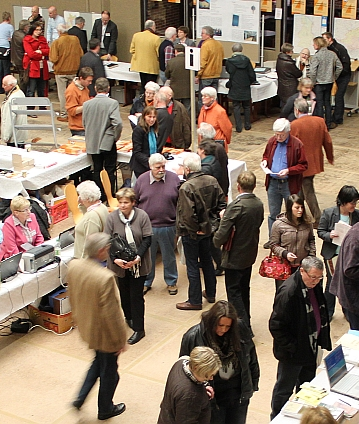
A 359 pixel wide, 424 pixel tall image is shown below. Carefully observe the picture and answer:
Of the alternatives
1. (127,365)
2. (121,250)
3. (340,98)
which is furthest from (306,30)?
(127,365)

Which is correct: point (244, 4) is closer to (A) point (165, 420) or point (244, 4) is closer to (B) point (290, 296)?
(B) point (290, 296)

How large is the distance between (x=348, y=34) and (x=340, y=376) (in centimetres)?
1064

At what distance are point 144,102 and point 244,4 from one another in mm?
6005

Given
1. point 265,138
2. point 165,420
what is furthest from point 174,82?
point 165,420

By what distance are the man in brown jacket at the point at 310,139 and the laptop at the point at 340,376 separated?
13.8 ft

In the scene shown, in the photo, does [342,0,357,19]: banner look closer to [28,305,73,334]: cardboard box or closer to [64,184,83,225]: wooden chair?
[64,184,83,225]: wooden chair

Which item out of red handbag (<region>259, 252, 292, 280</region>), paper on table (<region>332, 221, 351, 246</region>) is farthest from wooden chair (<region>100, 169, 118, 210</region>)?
paper on table (<region>332, 221, 351, 246</region>)

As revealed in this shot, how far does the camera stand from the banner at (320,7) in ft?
49.2

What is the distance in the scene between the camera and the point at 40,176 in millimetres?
9836

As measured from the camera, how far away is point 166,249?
8141mm

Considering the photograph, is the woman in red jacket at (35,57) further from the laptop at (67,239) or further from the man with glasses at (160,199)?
→ the man with glasses at (160,199)

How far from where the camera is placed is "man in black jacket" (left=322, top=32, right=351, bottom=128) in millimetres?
13758

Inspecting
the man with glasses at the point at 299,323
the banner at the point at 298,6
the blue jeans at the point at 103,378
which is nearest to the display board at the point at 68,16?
the banner at the point at 298,6

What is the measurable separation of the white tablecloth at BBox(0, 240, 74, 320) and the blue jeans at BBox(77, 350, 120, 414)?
1.37m
